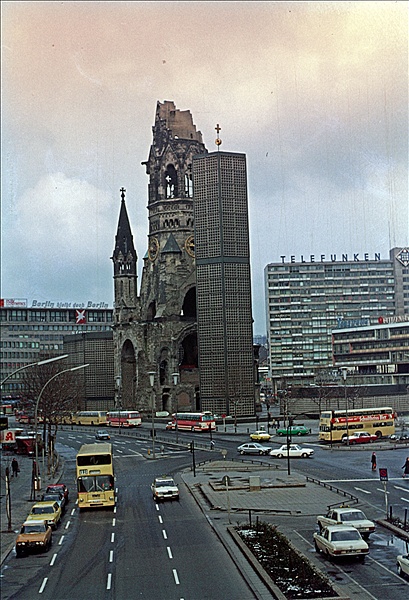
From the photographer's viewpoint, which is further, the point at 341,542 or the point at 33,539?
the point at 33,539

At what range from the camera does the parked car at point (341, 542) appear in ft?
111

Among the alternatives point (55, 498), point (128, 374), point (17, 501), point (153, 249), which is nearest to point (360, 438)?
point (17, 501)

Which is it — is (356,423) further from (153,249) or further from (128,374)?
(153,249)

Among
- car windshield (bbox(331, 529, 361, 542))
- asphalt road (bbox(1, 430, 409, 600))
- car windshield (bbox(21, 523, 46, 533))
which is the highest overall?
car windshield (bbox(331, 529, 361, 542))

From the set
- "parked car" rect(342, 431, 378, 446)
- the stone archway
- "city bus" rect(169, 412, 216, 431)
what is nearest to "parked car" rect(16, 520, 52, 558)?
"parked car" rect(342, 431, 378, 446)

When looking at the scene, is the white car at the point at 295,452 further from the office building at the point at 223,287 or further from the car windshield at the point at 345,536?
the office building at the point at 223,287

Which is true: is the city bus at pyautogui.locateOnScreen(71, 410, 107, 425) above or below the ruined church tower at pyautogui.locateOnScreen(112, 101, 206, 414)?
below

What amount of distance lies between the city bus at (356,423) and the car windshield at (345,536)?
180 ft

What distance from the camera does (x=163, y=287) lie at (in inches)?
6048

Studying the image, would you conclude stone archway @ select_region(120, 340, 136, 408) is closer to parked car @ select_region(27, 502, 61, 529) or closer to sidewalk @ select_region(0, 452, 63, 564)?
sidewalk @ select_region(0, 452, 63, 564)

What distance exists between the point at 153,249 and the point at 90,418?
34957 millimetres

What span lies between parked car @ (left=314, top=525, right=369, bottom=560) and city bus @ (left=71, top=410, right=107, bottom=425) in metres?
108

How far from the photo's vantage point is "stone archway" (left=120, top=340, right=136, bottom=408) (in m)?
160

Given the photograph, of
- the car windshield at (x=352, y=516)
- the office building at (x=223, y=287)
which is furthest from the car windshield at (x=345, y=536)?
the office building at (x=223, y=287)
